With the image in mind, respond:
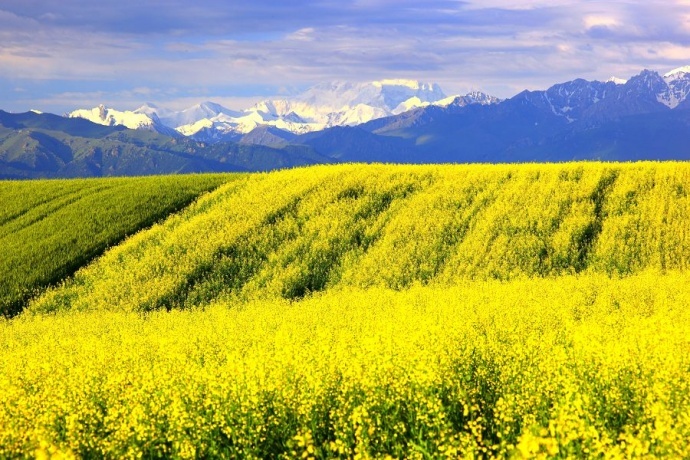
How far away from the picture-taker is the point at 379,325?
16922 millimetres

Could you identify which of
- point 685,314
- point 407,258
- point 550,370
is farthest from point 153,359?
point 407,258

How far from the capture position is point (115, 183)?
172ft

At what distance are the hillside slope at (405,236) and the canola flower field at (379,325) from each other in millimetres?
141

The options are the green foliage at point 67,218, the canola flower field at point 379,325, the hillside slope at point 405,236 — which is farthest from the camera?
the green foliage at point 67,218

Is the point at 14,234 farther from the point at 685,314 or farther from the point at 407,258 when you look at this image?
the point at 685,314

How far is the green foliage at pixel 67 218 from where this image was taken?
120 ft

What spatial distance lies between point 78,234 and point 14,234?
174 inches

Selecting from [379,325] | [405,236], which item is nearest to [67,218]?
[405,236]

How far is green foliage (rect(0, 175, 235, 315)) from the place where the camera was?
1439 inches

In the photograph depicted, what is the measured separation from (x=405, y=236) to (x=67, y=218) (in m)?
22.9

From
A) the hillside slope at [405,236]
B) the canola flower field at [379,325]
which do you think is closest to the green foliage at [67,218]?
the canola flower field at [379,325]

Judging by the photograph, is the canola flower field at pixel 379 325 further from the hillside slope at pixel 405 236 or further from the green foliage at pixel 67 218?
the green foliage at pixel 67 218

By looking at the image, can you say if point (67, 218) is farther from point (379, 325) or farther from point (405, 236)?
point (379, 325)

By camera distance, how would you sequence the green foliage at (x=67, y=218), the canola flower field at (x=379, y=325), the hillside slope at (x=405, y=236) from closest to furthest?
the canola flower field at (x=379, y=325)
the hillside slope at (x=405, y=236)
the green foliage at (x=67, y=218)
